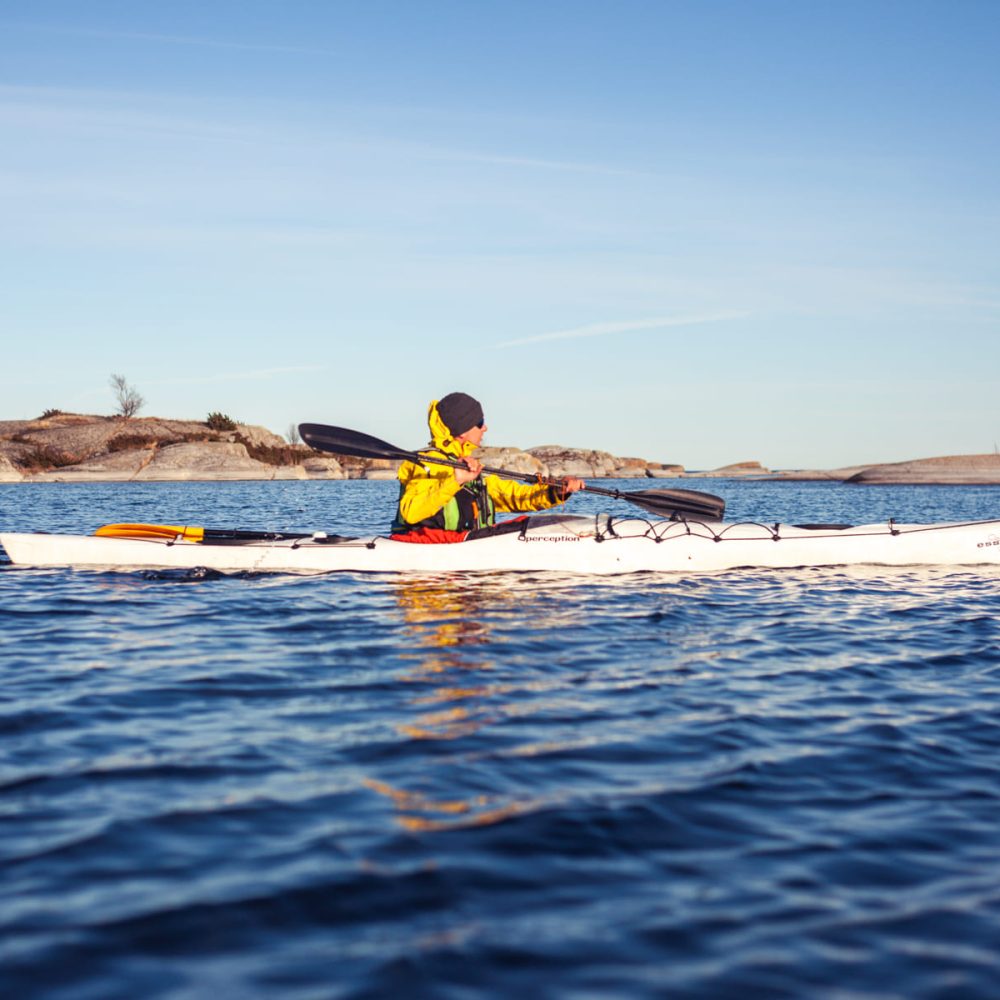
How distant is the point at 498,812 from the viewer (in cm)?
358

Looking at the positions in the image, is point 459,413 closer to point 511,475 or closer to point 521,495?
point 511,475

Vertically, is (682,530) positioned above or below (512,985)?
above

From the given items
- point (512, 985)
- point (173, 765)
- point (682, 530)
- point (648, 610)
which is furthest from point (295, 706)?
point (682, 530)

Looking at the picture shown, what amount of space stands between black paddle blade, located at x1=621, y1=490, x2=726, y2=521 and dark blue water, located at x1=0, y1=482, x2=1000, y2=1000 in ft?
11.7

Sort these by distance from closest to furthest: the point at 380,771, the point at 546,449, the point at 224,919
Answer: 1. the point at 224,919
2. the point at 380,771
3. the point at 546,449

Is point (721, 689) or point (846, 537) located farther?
point (846, 537)

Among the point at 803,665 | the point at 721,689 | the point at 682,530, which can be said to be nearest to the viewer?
the point at 721,689

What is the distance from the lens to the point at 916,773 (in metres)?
4.13

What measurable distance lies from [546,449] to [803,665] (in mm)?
85282

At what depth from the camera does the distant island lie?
60.6 m

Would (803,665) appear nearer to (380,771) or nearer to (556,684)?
(556,684)

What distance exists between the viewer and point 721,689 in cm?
559

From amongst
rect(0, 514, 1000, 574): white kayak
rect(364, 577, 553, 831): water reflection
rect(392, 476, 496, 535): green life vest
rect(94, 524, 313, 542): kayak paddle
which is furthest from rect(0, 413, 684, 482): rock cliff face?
rect(364, 577, 553, 831): water reflection

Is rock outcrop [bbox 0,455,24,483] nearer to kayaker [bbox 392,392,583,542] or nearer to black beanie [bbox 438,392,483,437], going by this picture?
kayaker [bbox 392,392,583,542]
